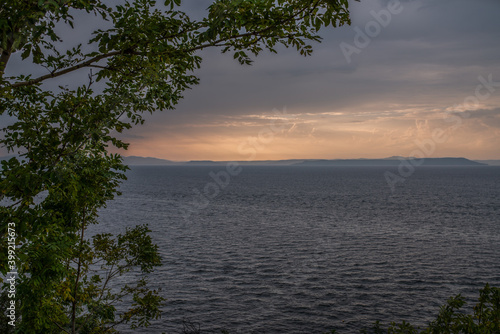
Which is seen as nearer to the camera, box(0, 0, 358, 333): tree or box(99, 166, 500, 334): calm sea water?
box(0, 0, 358, 333): tree

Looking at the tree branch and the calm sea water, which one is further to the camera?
the calm sea water

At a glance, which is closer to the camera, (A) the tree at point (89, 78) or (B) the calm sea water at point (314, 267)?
(A) the tree at point (89, 78)

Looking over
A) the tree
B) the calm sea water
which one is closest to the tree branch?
the tree

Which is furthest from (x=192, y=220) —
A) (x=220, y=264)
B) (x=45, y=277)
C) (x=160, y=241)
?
(x=45, y=277)

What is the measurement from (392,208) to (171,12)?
106 metres

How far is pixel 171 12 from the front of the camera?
22.6 ft

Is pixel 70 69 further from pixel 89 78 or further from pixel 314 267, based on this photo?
pixel 314 267

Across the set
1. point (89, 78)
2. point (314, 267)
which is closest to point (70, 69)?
point (89, 78)

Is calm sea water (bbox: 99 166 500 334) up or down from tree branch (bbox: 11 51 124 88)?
down

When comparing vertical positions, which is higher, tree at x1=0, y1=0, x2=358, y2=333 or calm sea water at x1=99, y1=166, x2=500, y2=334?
tree at x1=0, y1=0, x2=358, y2=333

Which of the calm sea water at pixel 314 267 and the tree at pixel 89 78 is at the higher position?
the tree at pixel 89 78

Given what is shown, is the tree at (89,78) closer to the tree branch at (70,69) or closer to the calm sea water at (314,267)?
the tree branch at (70,69)

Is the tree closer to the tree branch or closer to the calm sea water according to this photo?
the tree branch

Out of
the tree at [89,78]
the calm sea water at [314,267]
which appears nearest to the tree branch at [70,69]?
the tree at [89,78]
